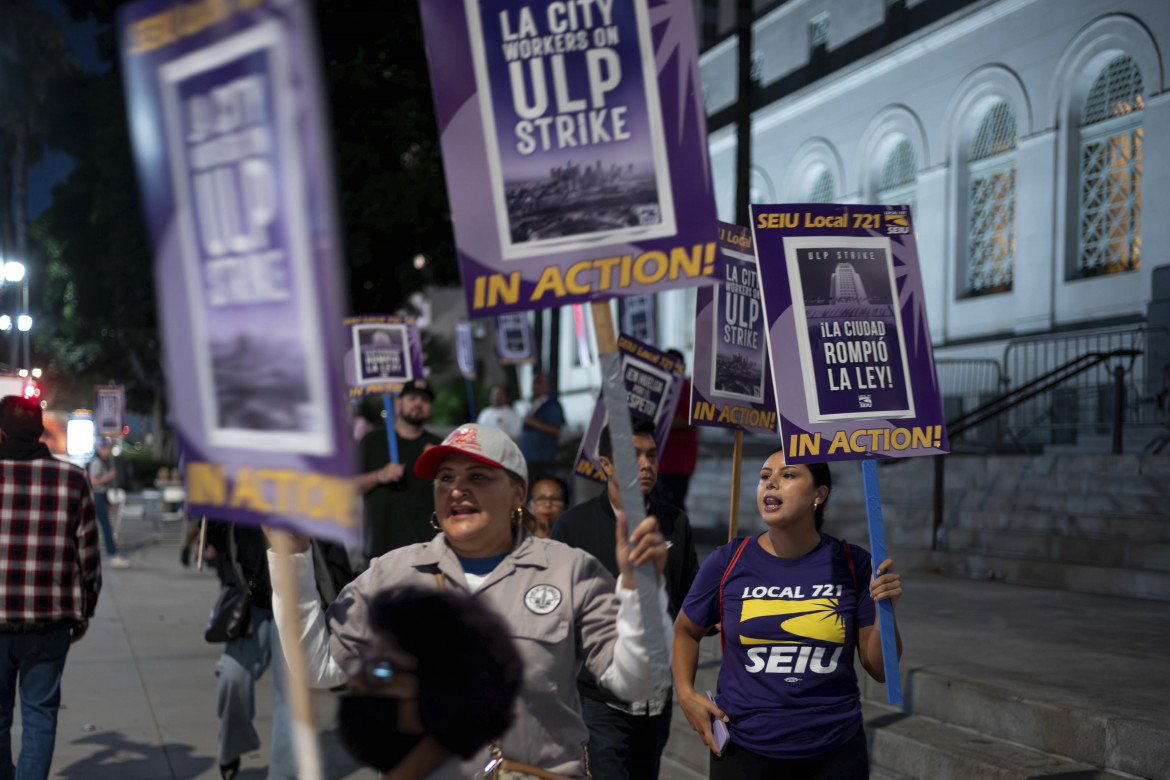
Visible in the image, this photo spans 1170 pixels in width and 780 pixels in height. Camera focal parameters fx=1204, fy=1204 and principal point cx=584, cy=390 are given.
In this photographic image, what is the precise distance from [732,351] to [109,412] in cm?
2238

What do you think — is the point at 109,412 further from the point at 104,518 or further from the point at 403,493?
the point at 403,493

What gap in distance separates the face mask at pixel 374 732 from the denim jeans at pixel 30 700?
3733mm

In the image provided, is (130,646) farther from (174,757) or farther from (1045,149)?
(1045,149)

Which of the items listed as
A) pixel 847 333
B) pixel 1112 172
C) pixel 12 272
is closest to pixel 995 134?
pixel 1112 172

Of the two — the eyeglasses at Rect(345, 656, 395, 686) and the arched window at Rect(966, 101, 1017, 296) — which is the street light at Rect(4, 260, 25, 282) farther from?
the eyeglasses at Rect(345, 656, 395, 686)

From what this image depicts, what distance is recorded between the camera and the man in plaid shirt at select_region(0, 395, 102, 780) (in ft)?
18.1

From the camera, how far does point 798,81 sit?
25.7m

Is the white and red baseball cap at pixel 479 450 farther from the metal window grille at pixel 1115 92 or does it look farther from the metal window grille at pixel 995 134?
the metal window grille at pixel 995 134

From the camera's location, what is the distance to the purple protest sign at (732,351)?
6160mm

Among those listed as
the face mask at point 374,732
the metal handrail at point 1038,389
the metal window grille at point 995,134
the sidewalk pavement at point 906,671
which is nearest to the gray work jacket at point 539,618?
the face mask at point 374,732

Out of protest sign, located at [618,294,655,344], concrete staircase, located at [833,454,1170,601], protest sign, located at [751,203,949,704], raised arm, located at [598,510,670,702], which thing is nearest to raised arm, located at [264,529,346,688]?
raised arm, located at [598,510,670,702]

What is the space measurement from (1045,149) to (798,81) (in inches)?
334

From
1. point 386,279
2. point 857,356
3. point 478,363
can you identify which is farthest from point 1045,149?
point 478,363

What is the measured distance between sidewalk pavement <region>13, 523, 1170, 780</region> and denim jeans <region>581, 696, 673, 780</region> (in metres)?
1.15
